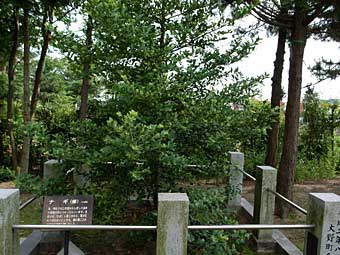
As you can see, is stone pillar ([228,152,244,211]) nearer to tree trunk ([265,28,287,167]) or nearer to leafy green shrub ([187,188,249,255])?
leafy green shrub ([187,188,249,255])

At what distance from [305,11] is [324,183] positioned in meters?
5.05

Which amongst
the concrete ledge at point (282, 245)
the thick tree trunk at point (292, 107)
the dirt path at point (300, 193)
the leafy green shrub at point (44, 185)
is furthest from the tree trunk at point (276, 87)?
the leafy green shrub at point (44, 185)

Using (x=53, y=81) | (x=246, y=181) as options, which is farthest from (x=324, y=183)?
(x=53, y=81)

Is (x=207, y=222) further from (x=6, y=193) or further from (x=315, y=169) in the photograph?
(x=315, y=169)

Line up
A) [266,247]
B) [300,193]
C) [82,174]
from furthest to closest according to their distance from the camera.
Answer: [300,193] → [266,247] → [82,174]

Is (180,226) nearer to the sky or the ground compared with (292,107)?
nearer to the ground

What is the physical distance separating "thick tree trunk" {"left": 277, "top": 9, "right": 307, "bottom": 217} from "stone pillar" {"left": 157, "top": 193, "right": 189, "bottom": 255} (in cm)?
357

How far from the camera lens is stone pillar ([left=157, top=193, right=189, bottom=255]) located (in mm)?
2607

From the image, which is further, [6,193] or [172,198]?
[172,198]

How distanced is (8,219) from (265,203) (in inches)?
125

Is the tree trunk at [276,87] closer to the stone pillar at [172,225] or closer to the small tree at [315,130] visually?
the small tree at [315,130]

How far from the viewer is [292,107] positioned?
570 centimetres

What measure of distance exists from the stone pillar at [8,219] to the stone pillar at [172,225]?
1097 millimetres

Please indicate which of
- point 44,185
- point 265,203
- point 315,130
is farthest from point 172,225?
point 315,130
